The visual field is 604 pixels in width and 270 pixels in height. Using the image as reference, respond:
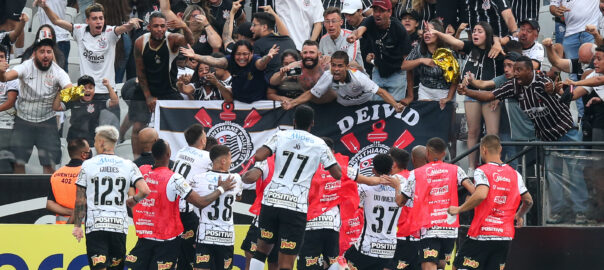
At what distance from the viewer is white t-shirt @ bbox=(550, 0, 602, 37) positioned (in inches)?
709

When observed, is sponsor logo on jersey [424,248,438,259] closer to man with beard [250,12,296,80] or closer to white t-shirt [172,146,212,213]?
white t-shirt [172,146,212,213]

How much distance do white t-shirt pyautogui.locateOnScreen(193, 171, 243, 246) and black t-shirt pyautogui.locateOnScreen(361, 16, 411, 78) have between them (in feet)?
12.6

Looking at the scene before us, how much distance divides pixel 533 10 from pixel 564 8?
518mm

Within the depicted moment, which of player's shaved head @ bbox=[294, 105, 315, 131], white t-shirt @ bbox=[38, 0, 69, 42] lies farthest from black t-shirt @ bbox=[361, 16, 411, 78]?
white t-shirt @ bbox=[38, 0, 69, 42]

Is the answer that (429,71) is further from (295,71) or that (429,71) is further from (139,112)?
(139,112)

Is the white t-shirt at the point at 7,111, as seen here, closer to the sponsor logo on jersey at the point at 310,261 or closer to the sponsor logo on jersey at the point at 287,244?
the sponsor logo on jersey at the point at 287,244

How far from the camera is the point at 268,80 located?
1606cm

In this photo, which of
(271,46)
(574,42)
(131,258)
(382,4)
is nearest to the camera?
(131,258)

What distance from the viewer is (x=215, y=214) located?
44.9 feet

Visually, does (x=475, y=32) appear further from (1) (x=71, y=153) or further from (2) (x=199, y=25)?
(1) (x=71, y=153)

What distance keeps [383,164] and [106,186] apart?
11.8 feet

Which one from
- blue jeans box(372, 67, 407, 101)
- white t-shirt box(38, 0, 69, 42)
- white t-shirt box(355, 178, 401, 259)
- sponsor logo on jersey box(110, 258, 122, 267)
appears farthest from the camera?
white t-shirt box(38, 0, 69, 42)

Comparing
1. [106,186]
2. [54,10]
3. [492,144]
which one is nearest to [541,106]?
[492,144]

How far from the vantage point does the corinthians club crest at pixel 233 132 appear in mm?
15859
